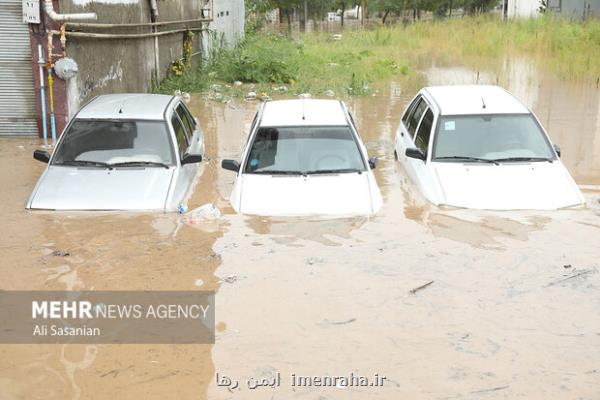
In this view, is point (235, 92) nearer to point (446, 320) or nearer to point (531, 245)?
point (531, 245)

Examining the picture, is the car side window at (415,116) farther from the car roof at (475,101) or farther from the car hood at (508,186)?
the car hood at (508,186)

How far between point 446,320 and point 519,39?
24.7 m

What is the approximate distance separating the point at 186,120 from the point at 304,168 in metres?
2.72

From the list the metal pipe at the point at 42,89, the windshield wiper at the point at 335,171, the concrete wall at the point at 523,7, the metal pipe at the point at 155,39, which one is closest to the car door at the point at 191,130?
the windshield wiper at the point at 335,171

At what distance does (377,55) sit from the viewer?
27.3 m

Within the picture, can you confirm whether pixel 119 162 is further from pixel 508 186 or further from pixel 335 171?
pixel 508 186

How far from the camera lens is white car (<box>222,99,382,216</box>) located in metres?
8.23

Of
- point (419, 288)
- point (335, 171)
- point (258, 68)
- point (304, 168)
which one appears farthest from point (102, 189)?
point (258, 68)

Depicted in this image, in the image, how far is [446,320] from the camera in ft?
20.5

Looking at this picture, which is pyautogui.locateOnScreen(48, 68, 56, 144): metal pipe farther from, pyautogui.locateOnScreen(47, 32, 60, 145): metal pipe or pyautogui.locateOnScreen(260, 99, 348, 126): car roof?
pyautogui.locateOnScreen(260, 99, 348, 126): car roof

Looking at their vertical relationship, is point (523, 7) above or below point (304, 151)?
above

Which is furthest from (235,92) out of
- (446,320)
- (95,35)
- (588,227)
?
(446,320)

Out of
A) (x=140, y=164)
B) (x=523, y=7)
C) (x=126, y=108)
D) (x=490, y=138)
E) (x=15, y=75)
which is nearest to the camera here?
(x=140, y=164)

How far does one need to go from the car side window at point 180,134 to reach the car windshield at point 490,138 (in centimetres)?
321
